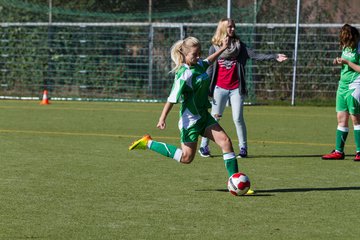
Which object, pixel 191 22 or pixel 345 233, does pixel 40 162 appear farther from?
pixel 191 22

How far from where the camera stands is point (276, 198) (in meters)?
9.76

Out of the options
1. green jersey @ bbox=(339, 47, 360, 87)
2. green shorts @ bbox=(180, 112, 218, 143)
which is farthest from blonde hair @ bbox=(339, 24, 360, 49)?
green shorts @ bbox=(180, 112, 218, 143)

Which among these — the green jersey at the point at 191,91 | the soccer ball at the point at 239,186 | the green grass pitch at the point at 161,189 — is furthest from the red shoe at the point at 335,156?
the soccer ball at the point at 239,186

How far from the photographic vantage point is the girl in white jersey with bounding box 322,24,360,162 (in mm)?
13117

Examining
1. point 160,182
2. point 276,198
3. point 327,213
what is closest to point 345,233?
point 327,213

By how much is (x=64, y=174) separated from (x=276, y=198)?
2995 mm

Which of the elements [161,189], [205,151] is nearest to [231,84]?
[205,151]

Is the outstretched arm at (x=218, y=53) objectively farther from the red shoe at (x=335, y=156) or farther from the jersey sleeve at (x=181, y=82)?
the red shoe at (x=335, y=156)

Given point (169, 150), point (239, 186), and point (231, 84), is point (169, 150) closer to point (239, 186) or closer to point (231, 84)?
point (239, 186)

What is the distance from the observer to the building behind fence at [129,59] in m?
26.7

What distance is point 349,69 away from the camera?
44.1 ft

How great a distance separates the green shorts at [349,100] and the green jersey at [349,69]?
5.0 inches

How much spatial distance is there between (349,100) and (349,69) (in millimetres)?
460

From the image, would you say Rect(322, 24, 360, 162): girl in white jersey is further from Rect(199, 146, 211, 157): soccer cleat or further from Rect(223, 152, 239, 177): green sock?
Rect(223, 152, 239, 177): green sock
